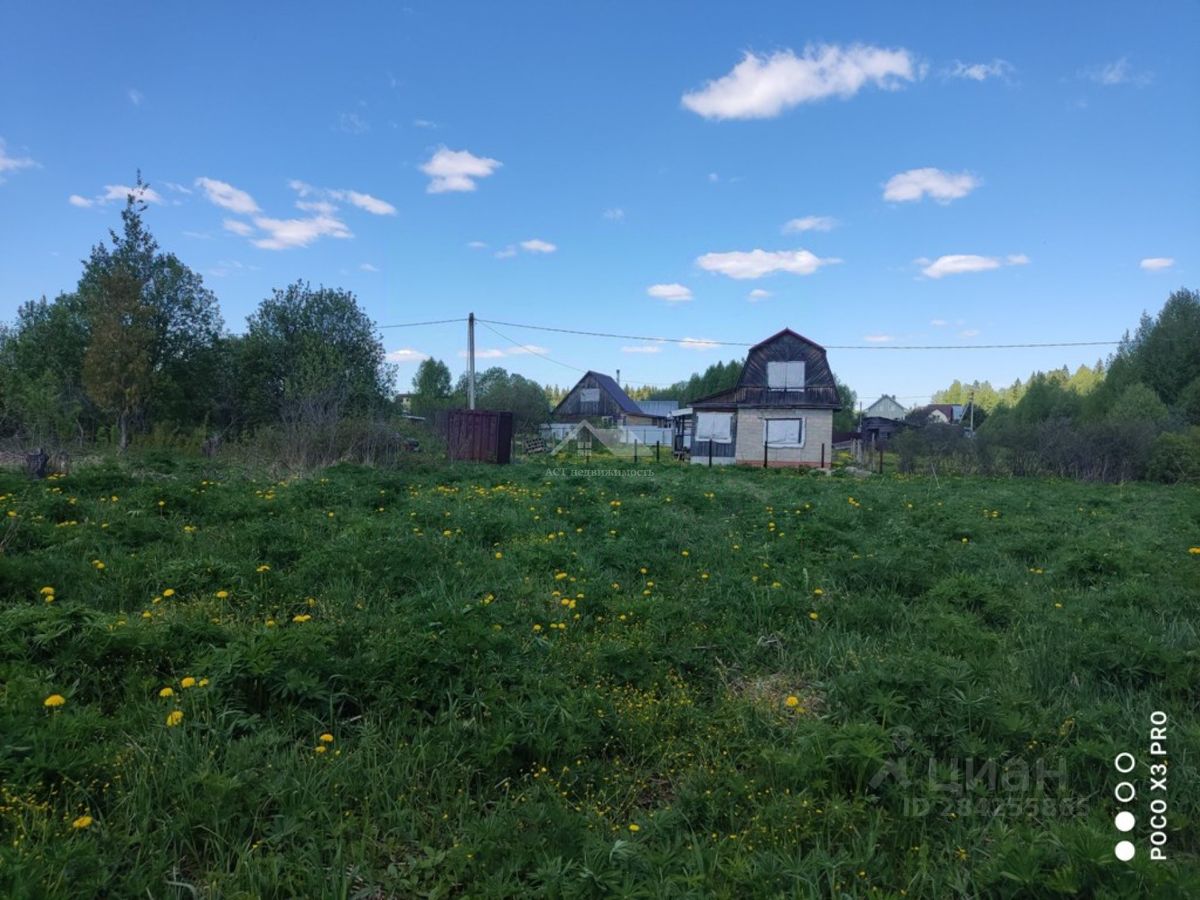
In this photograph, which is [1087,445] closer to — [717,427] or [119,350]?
[717,427]

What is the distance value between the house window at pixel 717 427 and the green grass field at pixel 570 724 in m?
20.7

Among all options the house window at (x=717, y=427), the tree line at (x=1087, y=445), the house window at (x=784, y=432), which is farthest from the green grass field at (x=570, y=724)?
the house window at (x=717, y=427)

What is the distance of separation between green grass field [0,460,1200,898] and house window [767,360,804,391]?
20452 mm

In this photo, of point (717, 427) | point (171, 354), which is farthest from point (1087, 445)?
point (171, 354)

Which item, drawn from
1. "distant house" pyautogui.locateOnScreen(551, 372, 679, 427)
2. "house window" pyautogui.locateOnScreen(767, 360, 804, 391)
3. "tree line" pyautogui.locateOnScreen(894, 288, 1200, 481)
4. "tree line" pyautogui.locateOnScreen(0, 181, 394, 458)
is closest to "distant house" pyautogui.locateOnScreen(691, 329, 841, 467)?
"house window" pyautogui.locateOnScreen(767, 360, 804, 391)

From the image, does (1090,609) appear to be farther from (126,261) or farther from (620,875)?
(126,261)

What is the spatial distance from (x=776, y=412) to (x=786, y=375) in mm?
1625

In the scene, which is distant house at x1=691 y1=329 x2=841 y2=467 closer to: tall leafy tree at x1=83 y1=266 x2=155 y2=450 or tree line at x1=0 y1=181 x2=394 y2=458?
tree line at x1=0 y1=181 x2=394 y2=458

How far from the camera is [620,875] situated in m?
1.93

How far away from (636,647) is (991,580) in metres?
3.40

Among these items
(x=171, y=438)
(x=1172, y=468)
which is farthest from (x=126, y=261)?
(x=1172, y=468)

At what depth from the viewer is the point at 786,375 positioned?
81.7ft

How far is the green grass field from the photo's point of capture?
1970 mm

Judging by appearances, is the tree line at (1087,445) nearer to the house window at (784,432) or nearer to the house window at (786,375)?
the house window at (784,432)
